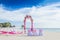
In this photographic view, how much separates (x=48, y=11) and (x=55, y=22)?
50 centimetres

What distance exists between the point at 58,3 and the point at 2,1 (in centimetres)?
226

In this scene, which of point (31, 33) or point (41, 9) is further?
point (41, 9)

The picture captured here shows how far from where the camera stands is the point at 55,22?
6.01 meters

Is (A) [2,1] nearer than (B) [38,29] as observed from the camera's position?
No

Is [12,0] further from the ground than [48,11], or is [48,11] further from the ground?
[12,0]

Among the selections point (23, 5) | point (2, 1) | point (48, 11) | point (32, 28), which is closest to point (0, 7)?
point (2, 1)

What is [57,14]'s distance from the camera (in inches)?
240

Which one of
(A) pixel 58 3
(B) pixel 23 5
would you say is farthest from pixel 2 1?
(A) pixel 58 3

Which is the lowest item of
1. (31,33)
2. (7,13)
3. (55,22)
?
(31,33)

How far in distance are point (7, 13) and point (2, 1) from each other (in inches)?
21.4

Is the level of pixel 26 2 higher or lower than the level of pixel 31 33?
higher

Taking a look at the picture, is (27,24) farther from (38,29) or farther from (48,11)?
(48,11)

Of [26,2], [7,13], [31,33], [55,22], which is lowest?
[31,33]

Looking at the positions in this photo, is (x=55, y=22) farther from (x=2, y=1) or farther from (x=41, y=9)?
(x=2, y=1)
